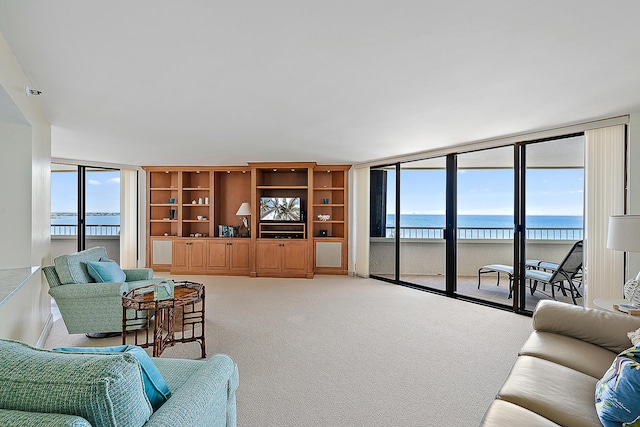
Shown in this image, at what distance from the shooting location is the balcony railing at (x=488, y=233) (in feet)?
14.4

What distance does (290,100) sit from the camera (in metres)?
3.15

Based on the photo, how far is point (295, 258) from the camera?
22.6ft

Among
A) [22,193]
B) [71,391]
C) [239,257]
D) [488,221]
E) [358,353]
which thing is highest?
[22,193]

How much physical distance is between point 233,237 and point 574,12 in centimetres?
653

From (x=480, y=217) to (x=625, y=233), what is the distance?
2.59 meters

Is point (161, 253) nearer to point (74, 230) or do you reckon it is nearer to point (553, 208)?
point (74, 230)

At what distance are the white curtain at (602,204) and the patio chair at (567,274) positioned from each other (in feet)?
1.84

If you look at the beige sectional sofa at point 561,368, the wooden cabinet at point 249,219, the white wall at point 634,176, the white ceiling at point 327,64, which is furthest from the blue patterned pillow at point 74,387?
the wooden cabinet at point 249,219

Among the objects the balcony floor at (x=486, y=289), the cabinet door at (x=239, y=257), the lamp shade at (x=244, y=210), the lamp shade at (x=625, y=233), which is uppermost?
the lamp shade at (x=244, y=210)

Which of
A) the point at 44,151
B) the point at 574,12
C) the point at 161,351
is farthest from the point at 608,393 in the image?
the point at 44,151

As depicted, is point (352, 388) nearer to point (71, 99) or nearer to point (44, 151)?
point (71, 99)

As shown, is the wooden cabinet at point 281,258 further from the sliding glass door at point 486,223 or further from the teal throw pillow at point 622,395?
the teal throw pillow at point 622,395

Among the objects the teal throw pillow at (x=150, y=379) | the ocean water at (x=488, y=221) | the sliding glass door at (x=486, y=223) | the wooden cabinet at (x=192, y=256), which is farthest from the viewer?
the wooden cabinet at (x=192, y=256)

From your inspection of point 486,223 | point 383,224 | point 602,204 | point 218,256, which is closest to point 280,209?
point 218,256
